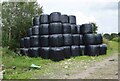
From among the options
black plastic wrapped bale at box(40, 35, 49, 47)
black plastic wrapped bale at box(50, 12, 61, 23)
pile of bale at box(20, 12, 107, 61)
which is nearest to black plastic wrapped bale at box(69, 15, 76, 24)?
pile of bale at box(20, 12, 107, 61)

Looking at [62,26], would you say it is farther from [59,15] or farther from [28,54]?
[28,54]

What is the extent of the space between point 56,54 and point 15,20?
7.20m

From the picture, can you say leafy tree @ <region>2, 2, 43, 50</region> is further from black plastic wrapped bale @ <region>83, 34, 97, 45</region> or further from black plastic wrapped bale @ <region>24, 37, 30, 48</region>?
black plastic wrapped bale @ <region>83, 34, 97, 45</region>

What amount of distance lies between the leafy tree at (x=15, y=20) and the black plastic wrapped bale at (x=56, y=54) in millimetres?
5843

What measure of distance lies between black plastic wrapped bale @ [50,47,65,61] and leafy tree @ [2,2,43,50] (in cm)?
584

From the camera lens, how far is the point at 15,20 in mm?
19812

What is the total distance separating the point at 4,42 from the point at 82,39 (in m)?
6.36

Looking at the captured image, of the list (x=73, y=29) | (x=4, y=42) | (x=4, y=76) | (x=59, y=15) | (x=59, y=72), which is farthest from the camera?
(x=4, y=42)

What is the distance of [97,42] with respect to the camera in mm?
15797

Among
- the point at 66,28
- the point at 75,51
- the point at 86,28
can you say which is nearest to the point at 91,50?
the point at 75,51

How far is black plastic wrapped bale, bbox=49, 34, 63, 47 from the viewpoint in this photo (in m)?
14.0

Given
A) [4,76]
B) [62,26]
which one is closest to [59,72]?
[4,76]

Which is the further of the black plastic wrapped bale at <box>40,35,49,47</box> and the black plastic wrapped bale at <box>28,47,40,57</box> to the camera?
the black plastic wrapped bale at <box>28,47,40,57</box>

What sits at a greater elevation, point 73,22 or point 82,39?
point 73,22
